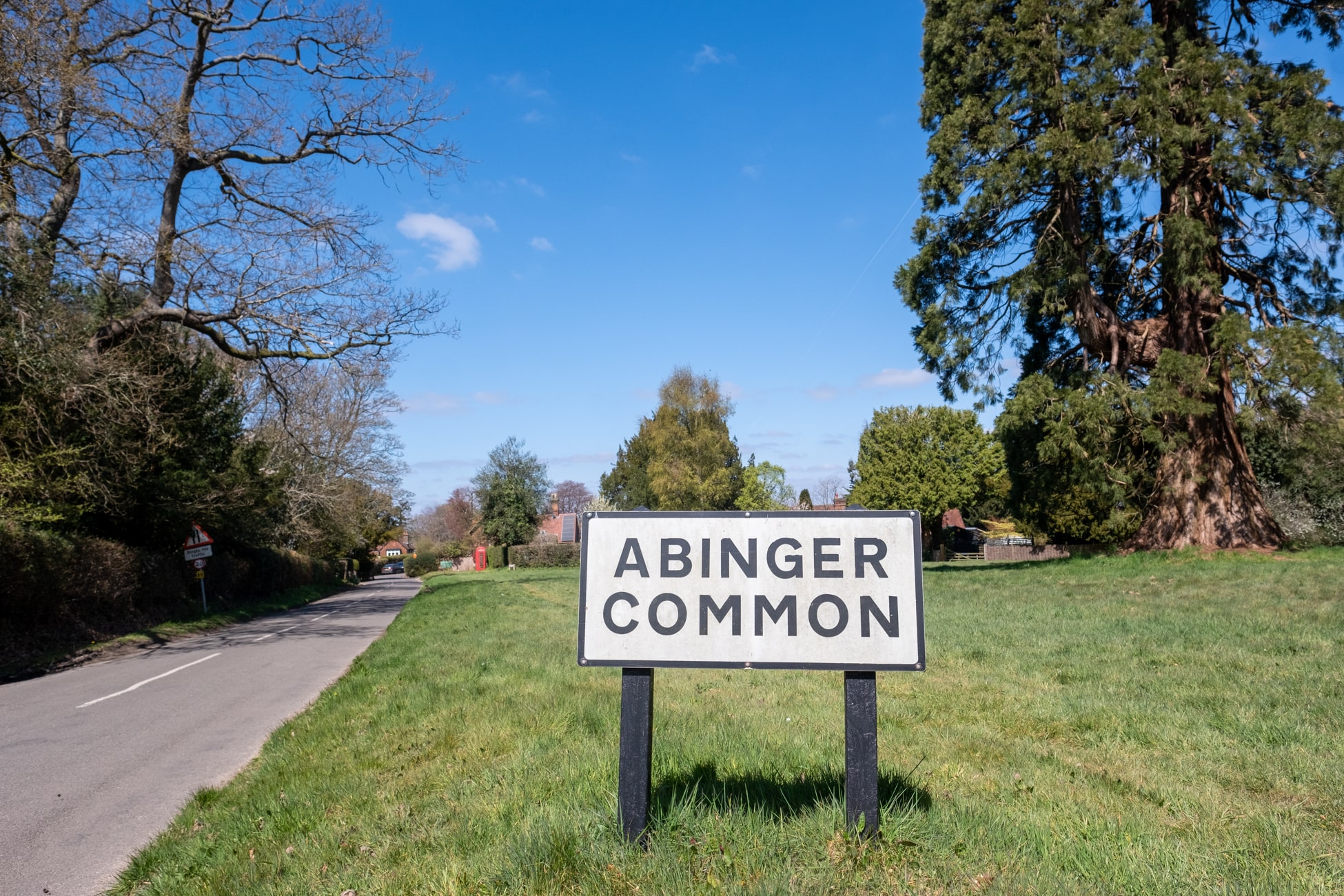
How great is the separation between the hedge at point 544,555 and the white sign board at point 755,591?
57.9 metres

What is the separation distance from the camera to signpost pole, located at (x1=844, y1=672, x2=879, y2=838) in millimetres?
3367

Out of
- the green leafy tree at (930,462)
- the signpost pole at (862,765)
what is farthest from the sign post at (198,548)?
the green leafy tree at (930,462)

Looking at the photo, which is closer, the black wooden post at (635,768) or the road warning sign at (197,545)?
the black wooden post at (635,768)

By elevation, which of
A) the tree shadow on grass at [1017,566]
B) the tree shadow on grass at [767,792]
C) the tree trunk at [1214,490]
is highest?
the tree trunk at [1214,490]

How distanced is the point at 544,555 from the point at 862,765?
6103 centimetres

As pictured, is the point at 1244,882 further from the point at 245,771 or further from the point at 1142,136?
the point at 1142,136

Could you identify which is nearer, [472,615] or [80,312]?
[80,312]

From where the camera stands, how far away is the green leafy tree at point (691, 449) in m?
60.8

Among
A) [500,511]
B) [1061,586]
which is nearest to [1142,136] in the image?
[1061,586]

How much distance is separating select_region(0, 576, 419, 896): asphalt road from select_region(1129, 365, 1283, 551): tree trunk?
68.4 ft

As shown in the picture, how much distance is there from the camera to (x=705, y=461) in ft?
204

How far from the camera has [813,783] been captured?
4203 mm

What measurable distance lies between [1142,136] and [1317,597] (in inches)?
494

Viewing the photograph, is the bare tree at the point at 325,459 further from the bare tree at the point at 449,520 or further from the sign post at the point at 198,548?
the bare tree at the point at 449,520
